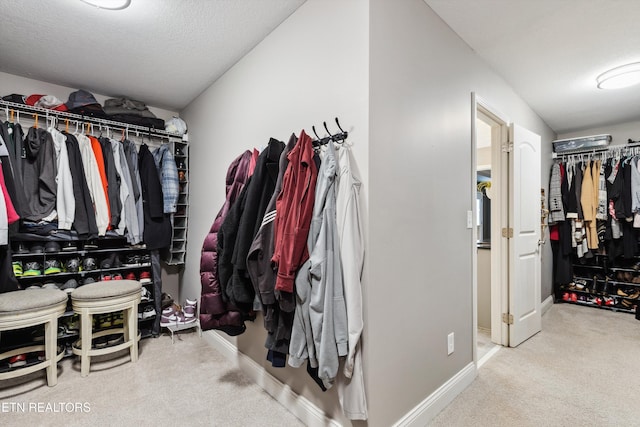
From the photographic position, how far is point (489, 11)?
1837 mm

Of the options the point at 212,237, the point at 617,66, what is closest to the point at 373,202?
the point at 212,237

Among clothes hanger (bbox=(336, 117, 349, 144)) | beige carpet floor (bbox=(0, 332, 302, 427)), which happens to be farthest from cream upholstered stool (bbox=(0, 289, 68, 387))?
clothes hanger (bbox=(336, 117, 349, 144))

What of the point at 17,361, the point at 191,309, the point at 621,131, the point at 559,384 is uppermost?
the point at 621,131

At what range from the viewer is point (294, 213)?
4.78ft

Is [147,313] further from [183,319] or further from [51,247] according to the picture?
[51,247]

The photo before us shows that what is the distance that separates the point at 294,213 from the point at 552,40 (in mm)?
2291

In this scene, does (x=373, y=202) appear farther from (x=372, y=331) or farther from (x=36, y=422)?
(x=36, y=422)

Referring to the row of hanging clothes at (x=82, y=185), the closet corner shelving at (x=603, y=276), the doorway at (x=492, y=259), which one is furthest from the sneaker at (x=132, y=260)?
the closet corner shelving at (x=603, y=276)

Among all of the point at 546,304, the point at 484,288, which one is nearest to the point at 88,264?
the point at 484,288

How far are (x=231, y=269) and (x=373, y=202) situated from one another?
0.91 metres

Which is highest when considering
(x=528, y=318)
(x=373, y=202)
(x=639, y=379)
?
(x=373, y=202)

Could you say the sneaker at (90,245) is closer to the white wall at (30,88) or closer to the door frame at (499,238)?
the white wall at (30,88)

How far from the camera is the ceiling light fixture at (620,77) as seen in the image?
2.49 meters

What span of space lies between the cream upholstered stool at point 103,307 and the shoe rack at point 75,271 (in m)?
0.21
